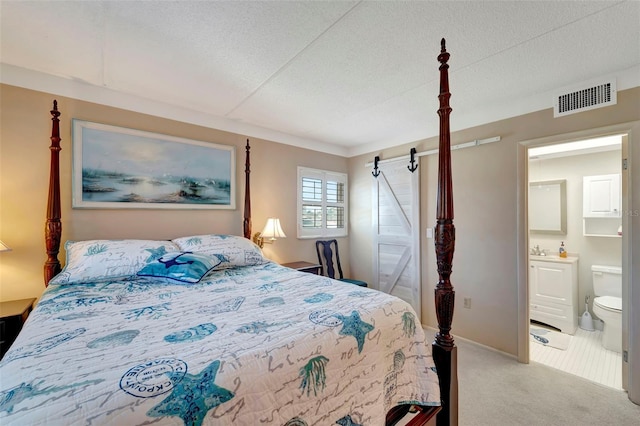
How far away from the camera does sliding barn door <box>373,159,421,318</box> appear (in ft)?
11.4

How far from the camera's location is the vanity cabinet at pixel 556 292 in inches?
127

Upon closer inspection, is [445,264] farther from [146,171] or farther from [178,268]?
[146,171]

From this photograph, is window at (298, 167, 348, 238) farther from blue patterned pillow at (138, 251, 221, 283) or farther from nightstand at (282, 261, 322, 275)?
blue patterned pillow at (138, 251, 221, 283)

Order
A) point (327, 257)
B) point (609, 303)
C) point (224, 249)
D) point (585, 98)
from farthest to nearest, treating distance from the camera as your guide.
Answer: point (327, 257), point (609, 303), point (224, 249), point (585, 98)

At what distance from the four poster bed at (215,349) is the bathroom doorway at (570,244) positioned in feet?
8.02

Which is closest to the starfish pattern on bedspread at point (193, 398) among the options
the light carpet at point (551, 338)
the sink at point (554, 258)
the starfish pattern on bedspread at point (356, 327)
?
the starfish pattern on bedspread at point (356, 327)

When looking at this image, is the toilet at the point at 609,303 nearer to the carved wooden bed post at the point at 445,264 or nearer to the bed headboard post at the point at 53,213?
the carved wooden bed post at the point at 445,264

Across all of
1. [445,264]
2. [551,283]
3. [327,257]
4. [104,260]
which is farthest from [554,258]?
[104,260]

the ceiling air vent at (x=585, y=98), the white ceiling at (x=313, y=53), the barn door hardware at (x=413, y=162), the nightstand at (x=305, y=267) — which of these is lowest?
the nightstand at (x=305, y=267)

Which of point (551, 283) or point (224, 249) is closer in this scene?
point (224, 249)

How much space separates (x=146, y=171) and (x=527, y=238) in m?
3.68

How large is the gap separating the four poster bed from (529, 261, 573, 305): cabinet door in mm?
2864

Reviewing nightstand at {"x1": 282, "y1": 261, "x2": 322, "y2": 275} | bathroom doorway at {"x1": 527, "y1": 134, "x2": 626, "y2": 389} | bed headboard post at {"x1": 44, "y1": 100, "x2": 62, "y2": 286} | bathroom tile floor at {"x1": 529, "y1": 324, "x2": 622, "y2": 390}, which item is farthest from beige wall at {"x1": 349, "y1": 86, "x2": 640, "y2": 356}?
bed headboard post at {"x1": 44, "y1": 100, "x2": 62, "y2": 286}

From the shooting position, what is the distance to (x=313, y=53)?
1893 millimetres
